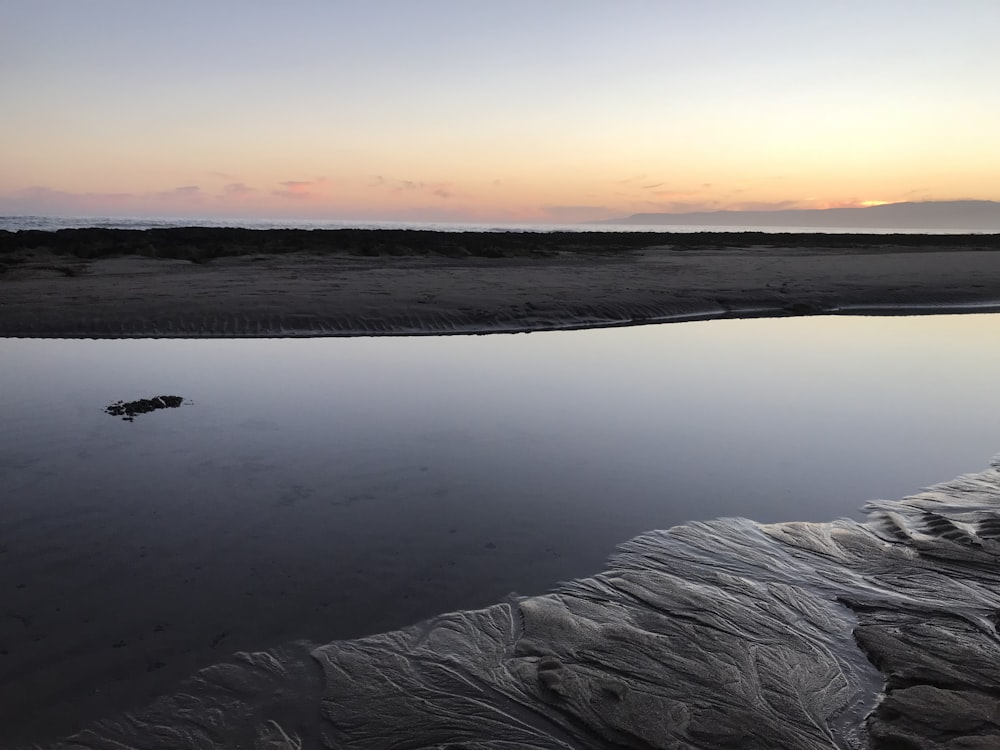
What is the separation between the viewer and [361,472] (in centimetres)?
670

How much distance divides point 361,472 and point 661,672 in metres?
3.79

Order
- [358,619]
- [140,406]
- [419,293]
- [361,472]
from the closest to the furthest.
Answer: [358,619]
[361,472]
[140,406]
[419,293]

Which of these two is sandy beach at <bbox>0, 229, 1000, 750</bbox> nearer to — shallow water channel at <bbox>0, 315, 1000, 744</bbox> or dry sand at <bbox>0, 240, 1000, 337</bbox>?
shallow water channel at <bbox>0, 315, 1000, 744</bbox>

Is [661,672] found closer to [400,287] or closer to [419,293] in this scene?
[419,293]

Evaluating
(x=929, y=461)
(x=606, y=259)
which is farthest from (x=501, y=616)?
(x=606, y=259)

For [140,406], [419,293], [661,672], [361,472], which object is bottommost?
[661,672]

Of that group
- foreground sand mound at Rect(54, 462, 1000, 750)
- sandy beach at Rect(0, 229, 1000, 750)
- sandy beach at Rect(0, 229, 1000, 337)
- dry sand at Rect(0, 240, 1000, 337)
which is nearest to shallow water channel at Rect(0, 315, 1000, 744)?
sandy beach at Rect(0, 229, 1000, 750)

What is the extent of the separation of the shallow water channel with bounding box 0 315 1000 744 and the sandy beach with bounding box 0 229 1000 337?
6.16 feet

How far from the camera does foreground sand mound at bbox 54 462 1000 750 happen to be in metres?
3.29

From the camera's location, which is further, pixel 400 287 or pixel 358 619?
pixel 400 287

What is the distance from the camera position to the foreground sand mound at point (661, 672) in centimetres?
329

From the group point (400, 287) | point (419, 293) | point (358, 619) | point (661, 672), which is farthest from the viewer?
point (400, 287)

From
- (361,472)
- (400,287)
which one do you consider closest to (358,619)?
(361,472)

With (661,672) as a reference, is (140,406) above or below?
above
